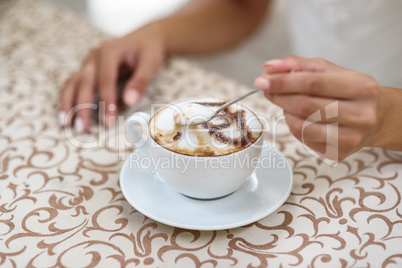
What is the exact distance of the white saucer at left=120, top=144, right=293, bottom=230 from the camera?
49 centimetres

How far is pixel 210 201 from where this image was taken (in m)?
0.54

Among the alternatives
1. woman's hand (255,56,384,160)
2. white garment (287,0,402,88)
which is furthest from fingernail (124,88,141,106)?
white garment (287,0,402,88)

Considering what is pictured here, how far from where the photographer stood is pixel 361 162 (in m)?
0.64

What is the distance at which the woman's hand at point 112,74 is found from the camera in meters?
0.79

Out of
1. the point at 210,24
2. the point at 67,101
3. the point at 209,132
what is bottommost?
the point at 209,132

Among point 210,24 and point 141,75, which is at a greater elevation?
point 210,24

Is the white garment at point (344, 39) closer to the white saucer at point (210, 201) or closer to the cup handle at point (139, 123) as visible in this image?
the white saucer at point (210, 201)

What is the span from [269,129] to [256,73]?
1.58 feet

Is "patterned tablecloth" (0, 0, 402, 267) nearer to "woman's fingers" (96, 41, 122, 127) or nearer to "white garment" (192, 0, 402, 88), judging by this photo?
"woman's fingers" (96, 41, 122, 127)

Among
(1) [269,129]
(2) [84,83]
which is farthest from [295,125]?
(2) [84,83]

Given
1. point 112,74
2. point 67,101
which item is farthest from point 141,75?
point 67,101

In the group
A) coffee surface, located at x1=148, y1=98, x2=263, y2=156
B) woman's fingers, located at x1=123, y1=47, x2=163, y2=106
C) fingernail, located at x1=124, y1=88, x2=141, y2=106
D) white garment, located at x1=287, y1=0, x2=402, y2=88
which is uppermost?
white garment, located at x1=287, y1=0, x2=402, y2=88

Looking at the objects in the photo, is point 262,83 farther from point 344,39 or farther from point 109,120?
point 344,39

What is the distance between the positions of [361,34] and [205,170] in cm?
66
